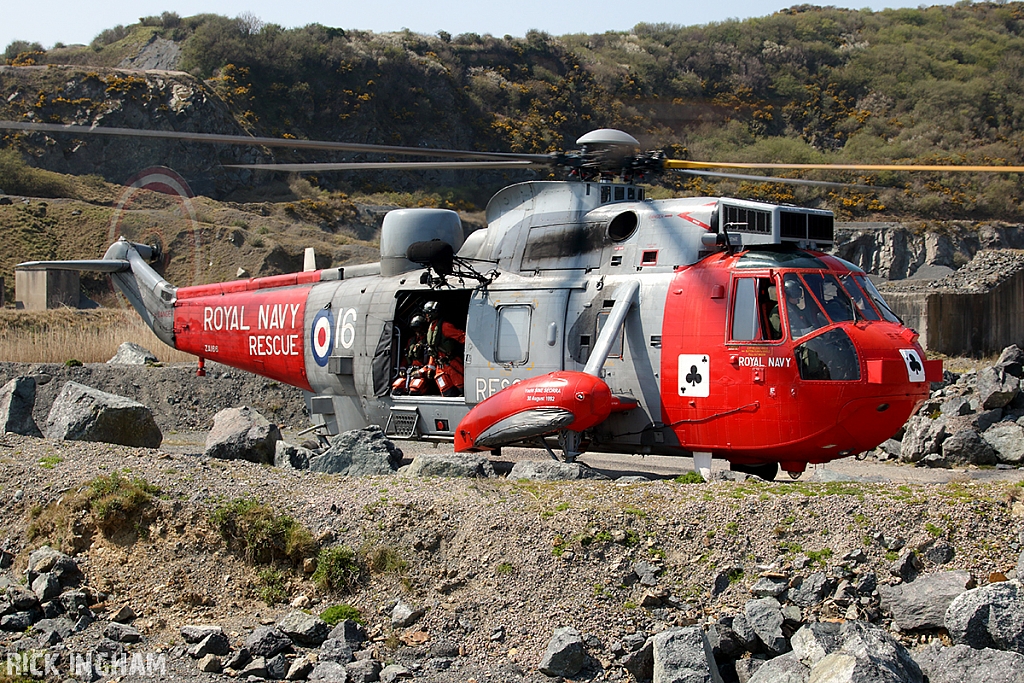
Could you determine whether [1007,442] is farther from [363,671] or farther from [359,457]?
[363,671]

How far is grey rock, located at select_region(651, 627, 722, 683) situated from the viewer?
19.5 ft

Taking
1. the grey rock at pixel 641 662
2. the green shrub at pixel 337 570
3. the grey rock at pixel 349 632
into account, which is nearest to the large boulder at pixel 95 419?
the green shrub at pixel 337 570

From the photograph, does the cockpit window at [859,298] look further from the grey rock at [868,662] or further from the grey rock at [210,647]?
the grey rock at [210,647]

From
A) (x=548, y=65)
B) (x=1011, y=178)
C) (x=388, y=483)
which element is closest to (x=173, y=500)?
(x=388, y=483)

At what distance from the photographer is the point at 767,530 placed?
289 inches

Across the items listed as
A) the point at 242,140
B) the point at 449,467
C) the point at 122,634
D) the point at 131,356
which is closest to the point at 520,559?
the point at 449,467

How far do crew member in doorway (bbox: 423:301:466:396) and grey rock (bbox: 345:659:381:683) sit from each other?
777cm

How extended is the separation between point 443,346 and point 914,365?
6.69m

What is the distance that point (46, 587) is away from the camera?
7.40 meters

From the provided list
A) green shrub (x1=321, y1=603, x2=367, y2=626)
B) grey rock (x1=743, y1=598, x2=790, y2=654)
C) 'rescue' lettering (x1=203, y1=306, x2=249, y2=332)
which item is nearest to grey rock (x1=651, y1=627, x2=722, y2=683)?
grey rock (x1=743, y1=598, x2=790, y2=654)

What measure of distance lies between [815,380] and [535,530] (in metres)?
4.42

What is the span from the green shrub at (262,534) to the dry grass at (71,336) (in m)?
17.6

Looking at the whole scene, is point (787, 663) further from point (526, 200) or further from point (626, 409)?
point (526, 200)

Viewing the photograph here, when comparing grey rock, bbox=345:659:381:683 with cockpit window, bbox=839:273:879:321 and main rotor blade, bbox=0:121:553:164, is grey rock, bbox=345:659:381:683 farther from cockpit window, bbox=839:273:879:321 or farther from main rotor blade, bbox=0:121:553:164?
cockpit window, bbox=839:273:879:321
